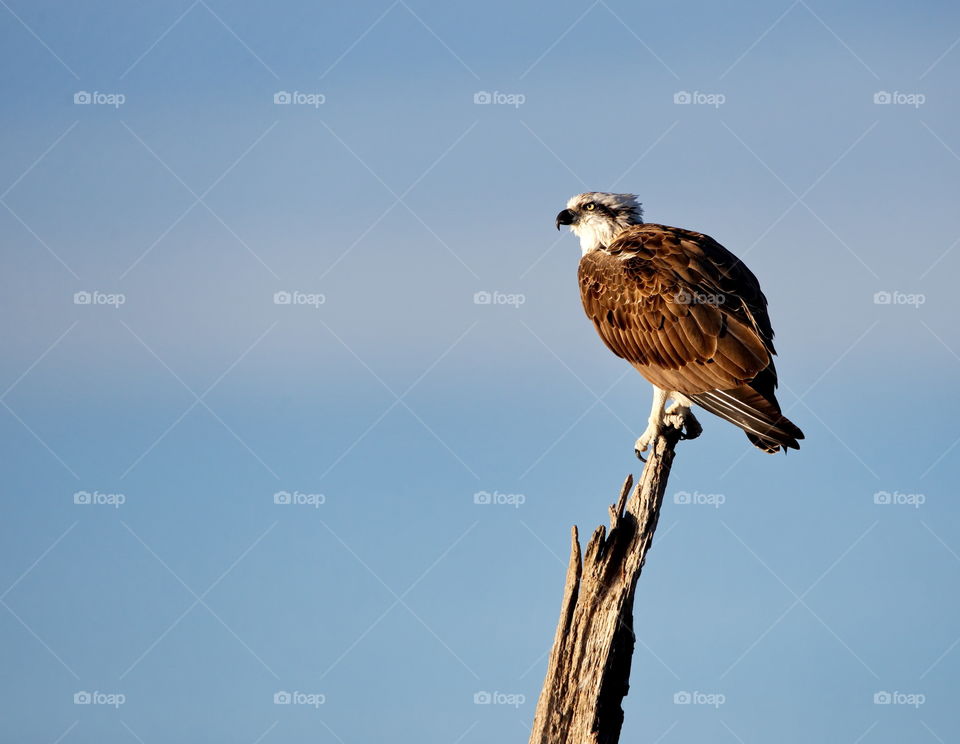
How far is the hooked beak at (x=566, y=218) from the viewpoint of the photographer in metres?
13.4

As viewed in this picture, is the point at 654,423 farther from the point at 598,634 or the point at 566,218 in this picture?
the point at 566,218

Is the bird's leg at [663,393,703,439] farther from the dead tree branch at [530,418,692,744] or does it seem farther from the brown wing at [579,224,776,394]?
the dead tree branch at [530,418,692,744]

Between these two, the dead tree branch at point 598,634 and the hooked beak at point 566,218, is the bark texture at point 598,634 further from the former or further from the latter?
the hooked beak at point 566,218

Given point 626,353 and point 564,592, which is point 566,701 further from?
point 626,353

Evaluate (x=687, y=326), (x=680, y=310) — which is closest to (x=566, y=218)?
(x=680, y=310)

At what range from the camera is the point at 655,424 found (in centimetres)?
1099

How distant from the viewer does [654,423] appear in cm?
1102

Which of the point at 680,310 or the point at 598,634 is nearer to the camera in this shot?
the point at 598,634

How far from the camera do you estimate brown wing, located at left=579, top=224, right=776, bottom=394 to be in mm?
10922

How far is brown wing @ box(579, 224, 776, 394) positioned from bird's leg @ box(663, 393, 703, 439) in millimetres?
201

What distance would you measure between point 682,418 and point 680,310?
123 cm

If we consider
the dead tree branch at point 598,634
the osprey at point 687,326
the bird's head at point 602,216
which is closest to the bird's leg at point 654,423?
the osprey at point 687,326

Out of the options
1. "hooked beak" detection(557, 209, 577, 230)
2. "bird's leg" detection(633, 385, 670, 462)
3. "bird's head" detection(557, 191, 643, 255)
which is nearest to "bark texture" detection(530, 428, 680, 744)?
"bird's leg" detection(633, 385, 670, 462)

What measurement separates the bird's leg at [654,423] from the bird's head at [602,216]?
8.02 feet
